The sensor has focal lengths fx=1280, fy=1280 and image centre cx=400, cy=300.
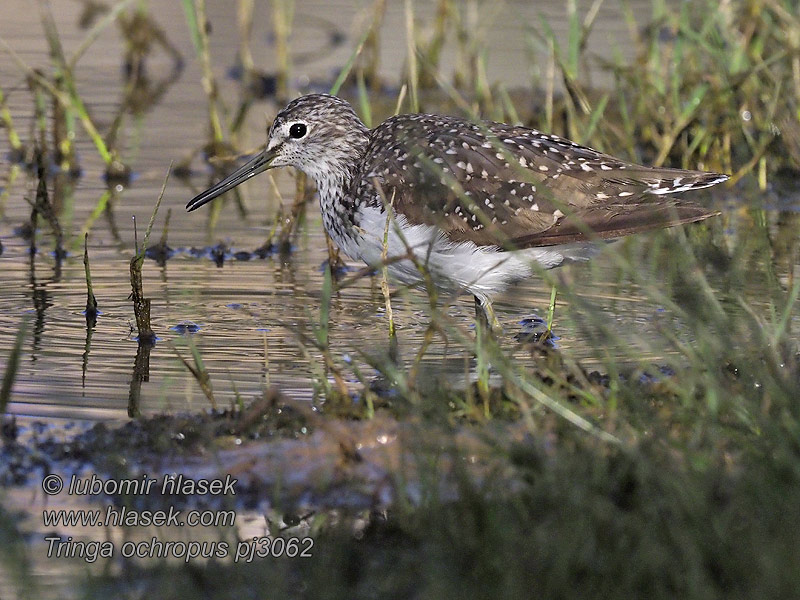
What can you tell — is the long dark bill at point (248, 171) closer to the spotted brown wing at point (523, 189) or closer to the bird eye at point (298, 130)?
the bird eye at point (298, 130)

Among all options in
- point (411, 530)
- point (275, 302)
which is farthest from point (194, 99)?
point (411, 530)

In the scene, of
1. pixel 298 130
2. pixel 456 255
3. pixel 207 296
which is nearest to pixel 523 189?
pixel 456 255

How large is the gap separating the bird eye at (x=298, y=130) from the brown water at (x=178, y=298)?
815mm

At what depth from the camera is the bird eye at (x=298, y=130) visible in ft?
22.8

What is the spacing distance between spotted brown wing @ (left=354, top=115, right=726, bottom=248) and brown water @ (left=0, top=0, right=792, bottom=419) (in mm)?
495

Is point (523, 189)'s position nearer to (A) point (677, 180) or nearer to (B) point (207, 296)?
(A) point (677, 180)

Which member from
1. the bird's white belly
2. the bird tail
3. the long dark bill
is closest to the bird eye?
the long dark bill

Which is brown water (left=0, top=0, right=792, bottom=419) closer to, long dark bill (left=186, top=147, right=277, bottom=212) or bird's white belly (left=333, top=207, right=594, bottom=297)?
bird's white belly (left=333, top=207, right=594, bottom=297)

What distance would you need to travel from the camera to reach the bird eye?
6.96 meters

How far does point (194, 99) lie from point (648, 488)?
9.51 meters

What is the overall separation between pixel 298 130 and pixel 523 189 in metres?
1.50

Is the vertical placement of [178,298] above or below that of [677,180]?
below

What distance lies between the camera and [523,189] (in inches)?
239

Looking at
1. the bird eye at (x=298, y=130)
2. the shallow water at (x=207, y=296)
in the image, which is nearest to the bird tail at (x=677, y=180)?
the shallow water at (x=207, y=296)
